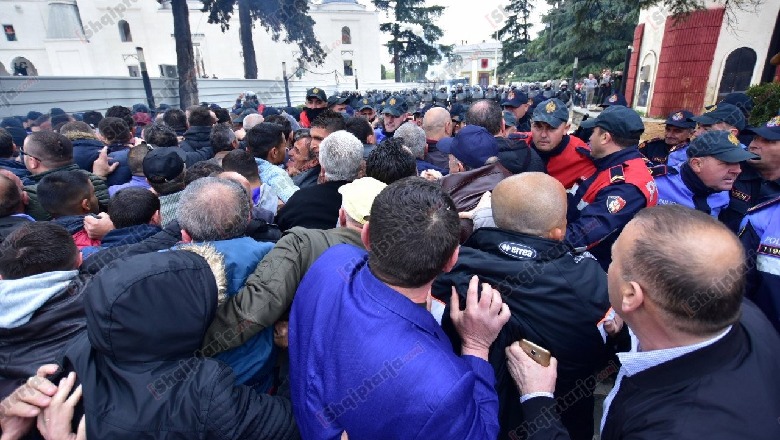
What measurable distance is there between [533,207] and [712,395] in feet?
2.70

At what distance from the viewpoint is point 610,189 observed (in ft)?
8.91

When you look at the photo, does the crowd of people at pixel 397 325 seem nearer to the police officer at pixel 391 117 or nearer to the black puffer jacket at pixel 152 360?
the black puffer jacket at pixel 152 360

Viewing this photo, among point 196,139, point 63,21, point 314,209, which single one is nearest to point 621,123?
point 314,209

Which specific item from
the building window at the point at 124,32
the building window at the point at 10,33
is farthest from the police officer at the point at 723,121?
the building window at the point at 10,33

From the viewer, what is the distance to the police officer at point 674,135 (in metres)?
4.45

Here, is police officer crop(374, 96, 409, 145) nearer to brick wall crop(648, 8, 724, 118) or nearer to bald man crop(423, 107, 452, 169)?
bald man crop(423, 107, 452, 169)

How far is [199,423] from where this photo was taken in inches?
53.6

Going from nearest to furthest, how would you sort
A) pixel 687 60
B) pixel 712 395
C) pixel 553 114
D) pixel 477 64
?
pixel 712 395 → pixel 553 114 → pixel 687 60 → pixel 477 64

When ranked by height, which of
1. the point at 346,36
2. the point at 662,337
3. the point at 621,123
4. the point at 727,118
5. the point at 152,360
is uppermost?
the point at 346,36

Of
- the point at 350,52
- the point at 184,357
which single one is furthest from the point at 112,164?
the point at 350,52

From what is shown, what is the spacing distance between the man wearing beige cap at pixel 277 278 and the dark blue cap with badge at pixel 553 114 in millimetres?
2209

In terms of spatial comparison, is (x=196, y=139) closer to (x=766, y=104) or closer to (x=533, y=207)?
(x=533, y=207)

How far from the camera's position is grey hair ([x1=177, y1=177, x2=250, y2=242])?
187cm

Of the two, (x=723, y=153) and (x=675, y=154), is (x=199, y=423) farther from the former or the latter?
(x=675, y=154)
